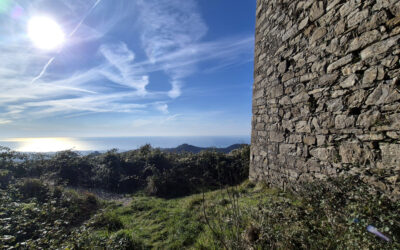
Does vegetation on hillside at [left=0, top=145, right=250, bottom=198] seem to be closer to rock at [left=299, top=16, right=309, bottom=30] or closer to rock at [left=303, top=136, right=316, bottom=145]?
rock at [left=303, top=136, right=316, bottom=145]

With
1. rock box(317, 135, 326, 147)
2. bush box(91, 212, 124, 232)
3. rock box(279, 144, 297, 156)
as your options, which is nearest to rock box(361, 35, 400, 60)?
rock box(317, 135, 326, 147)

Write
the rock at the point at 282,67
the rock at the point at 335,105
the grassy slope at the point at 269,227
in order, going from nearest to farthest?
the grassy slope at the point at 269,227
the rock at the point at 335,105
the rock at the point at 282,67

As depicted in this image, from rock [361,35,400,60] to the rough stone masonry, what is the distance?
0.04 ft

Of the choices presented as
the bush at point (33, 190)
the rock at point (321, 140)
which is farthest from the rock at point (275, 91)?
the bush at point (33, 190)

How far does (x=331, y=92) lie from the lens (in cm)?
274

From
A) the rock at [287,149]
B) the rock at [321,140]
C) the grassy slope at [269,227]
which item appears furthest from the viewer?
the rock at [287,149]

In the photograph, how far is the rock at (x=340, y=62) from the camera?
2.47 meters

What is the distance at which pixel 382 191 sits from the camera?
2104mm

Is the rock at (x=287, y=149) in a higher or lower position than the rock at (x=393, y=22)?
lower

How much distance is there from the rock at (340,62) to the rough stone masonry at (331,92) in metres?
0.02

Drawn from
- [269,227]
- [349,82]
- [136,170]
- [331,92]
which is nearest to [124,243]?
[269,227]

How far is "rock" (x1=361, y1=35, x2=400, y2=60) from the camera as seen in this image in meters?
2.03

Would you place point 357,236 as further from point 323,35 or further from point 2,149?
point 2,149

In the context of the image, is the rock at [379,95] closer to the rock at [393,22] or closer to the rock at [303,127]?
the rock at [393,22]
